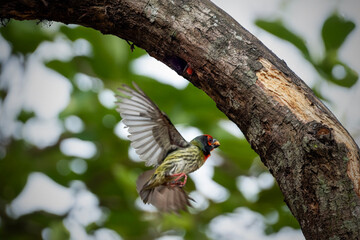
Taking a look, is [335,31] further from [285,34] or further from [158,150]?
[158,150]

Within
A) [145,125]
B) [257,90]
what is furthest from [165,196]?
[257,90]

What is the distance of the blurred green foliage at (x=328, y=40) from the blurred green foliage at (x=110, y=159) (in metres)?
0.97

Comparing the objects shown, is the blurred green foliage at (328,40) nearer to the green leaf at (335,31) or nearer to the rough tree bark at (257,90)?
the green leaf at (335,31)

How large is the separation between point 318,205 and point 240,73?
64cm

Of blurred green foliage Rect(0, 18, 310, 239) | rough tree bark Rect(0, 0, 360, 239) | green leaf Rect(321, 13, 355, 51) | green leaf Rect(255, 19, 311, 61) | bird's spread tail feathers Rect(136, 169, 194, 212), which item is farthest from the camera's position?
blurred green foliage Rect(0, 18, 310, 239)

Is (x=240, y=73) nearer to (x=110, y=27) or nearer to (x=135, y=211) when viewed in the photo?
(x=110, y=27)

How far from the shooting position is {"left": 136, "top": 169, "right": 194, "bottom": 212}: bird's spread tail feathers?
3107 millimetres

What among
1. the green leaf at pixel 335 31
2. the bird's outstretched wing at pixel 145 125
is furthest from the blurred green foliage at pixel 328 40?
the bird's outstretched wing at pixel 145 125

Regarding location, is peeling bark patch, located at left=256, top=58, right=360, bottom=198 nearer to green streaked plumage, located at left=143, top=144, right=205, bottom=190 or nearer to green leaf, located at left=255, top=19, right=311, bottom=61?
green leaf, located at left=255, top=19, right=311, bottom=61

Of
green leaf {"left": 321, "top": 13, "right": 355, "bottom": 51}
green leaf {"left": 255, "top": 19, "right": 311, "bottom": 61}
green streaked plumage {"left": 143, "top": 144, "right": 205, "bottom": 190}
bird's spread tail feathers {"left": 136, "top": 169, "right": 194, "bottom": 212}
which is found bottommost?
bird's spread tail feathers {"left": 136, "top": 169, "right": 194, "bottom": 212}

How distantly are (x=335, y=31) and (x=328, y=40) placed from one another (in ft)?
0.26

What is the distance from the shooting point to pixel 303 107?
1815 millimetres

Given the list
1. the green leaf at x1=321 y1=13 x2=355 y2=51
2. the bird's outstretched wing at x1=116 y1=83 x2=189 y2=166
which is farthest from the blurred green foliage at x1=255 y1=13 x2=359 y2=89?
the bird's outstretched wing at x1=116 y1=83 x2=189 y2=166

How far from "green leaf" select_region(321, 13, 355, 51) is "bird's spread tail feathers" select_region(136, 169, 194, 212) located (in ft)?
4.72
